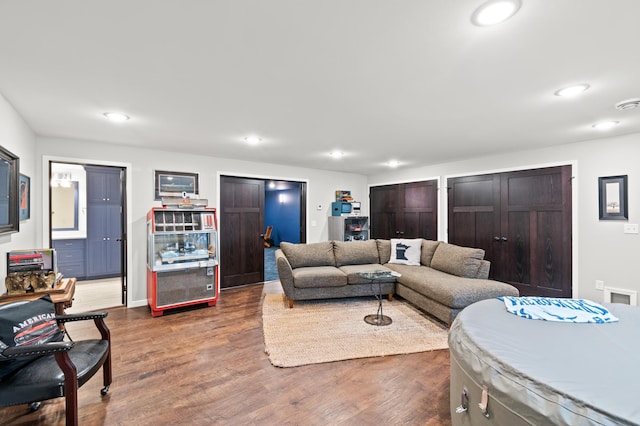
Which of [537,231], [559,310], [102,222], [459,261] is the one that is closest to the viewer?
[559,310]

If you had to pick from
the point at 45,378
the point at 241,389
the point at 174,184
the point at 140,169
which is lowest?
the point at 241,389

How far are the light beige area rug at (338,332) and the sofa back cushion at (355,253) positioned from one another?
746 mm

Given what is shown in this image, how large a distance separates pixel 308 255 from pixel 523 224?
133 inches

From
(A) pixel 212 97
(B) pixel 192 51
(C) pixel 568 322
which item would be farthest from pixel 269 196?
(C) pixel 568 322

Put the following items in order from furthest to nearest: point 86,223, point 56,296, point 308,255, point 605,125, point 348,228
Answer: point 348,228 → point 86,223 → point 308,255 → point 605,125 → point 56,296

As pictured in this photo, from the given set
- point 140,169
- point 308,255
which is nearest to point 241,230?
point 308,255

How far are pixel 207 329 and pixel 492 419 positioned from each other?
2954 mm

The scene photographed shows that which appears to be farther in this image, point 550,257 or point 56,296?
point 550,257

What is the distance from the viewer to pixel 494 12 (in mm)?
1347

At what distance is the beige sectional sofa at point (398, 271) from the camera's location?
329cm

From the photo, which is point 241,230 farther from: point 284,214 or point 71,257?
point 284,214

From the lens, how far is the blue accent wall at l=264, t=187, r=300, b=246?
367 inches

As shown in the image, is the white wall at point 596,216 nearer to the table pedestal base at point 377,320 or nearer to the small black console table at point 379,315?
the small black console table at point 379,315

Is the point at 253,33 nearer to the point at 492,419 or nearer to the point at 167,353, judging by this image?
the point at 492,419
